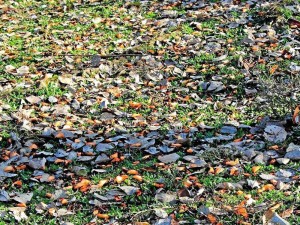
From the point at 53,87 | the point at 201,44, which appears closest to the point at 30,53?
the point at 53,87

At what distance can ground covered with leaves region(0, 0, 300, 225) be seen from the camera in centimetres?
411

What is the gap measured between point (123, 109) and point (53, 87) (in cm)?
88

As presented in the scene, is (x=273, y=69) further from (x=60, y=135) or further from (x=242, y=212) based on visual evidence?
(x=242, y=212)

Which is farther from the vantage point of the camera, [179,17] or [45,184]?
[179,17]

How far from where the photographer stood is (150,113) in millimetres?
5352

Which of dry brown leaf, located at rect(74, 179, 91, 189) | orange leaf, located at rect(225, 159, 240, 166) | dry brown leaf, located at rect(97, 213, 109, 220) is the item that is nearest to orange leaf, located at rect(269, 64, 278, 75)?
orange leaf, located at rect(225, 159, 240, 166)

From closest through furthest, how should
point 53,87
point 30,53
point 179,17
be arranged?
point 53,87
point 30,53
point 179,17

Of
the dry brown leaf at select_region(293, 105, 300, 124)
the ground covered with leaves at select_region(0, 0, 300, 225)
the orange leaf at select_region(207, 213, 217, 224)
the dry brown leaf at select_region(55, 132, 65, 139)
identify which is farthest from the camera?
the dry brown leaf at select_region(55, 132, 65, 139)

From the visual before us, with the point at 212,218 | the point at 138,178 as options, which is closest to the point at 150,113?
the point at 138,178

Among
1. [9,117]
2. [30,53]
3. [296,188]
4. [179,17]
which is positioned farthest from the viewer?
[179,17]

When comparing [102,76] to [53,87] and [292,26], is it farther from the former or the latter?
[292,26]

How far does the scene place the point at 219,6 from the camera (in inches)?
300

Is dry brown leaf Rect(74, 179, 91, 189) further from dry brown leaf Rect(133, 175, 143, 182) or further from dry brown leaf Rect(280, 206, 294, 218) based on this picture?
dry brown leaf Rect(280, 206, 294, 218)

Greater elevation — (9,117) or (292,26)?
(292,26)
